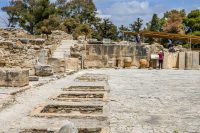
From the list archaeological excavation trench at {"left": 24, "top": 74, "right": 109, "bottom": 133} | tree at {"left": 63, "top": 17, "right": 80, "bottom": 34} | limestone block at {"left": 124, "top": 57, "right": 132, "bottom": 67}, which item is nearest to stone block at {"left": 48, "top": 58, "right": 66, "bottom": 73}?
limestone block at {"left": 124, "top": 57, "right": 132, "bottom": 67}

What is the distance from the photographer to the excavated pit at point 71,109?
27.2 ft

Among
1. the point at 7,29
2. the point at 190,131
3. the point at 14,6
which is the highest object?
the point at 14,6

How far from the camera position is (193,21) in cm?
5956

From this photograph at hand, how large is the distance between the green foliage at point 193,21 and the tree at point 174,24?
3.41 feet

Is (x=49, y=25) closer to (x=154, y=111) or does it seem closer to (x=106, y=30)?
(x=106, y=30)

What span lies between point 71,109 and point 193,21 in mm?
53243

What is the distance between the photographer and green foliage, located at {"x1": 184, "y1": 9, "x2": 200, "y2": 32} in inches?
2319

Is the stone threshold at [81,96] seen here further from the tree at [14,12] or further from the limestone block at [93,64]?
the tree at [14,12]

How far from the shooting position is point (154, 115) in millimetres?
7750

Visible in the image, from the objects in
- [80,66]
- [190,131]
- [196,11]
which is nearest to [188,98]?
[190,131]

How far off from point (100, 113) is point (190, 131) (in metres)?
2.02

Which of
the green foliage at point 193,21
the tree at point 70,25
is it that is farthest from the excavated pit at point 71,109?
the green foliage at point 193,21

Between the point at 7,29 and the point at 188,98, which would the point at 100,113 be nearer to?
the point at 188,98

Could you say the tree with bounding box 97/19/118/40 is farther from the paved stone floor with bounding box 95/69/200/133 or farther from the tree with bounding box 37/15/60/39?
the paved stone floor with bounding box 95/69/200/133
